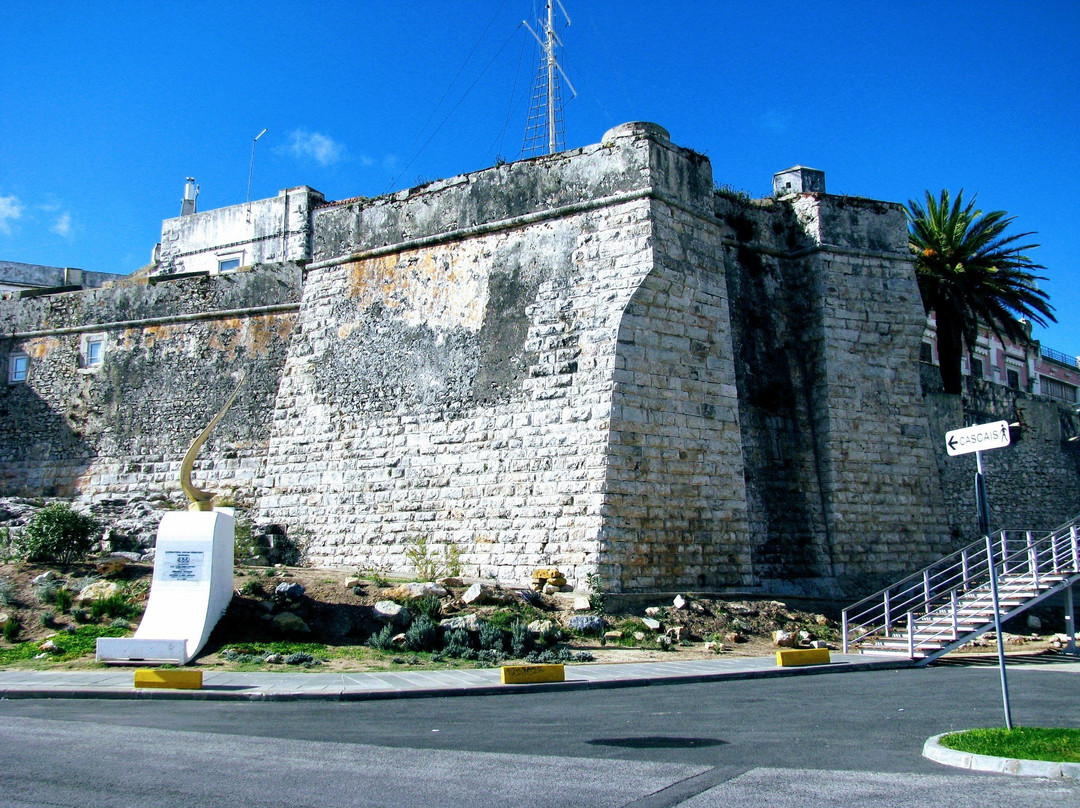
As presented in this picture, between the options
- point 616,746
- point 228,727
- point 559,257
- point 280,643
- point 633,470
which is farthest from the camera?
point 559,257

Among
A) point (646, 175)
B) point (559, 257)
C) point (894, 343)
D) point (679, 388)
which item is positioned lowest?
point (679, 388)

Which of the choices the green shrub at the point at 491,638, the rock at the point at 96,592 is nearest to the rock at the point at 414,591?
the green shrub at the point at 491,638

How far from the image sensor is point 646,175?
14.7m

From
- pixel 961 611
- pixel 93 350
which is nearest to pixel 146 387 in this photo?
pixel 93 350

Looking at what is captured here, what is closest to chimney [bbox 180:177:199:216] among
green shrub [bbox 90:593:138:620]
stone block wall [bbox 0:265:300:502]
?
stone block wall [bbox 0:265:300:502]

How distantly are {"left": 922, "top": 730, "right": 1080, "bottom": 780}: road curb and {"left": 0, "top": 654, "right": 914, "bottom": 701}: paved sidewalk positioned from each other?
4.27 m

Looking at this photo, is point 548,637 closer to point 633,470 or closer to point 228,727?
point 633,470

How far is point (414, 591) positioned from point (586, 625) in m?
2.49

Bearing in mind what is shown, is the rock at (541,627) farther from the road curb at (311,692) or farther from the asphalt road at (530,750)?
the asphalt road at (530,750)

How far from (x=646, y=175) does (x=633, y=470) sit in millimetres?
4693

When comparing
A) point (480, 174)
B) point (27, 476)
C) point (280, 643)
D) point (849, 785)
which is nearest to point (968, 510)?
point (480, 174)

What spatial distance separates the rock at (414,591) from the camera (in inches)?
511

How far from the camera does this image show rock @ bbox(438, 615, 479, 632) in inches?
469

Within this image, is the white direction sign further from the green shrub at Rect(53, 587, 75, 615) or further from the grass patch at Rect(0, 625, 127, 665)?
the green shrub at Rect(53, 587, 75, 615)
